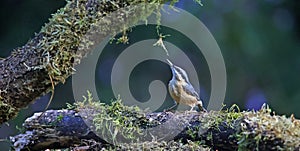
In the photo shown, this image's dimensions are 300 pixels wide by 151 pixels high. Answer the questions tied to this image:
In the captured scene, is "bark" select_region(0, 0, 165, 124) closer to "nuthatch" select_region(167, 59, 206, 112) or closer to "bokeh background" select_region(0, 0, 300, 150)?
"nuthatch" select_region(167, 59, 206, 112)

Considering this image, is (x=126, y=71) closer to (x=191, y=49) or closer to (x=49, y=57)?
(x=191, y=49)

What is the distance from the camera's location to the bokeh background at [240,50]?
3084 millimetres

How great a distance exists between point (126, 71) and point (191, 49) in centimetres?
48

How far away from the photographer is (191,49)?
3273mm

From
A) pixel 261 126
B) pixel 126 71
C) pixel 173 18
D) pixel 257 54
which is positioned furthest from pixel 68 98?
pixel 261 126

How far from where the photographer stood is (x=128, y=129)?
910 mm

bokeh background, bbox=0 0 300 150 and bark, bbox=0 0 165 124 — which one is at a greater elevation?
bokeh background, bbox=0 0 300 150

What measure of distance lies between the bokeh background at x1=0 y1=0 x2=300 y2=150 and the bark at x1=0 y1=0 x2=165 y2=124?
6.77ft

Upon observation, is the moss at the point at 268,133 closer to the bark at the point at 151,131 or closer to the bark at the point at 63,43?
the bark at the point at 151,131

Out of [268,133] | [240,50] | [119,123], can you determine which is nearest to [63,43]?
[119,123]

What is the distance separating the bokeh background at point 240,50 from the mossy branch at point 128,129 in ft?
6.75

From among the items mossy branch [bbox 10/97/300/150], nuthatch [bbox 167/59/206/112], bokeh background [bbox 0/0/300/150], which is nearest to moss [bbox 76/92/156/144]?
mossy branch [bbox 10/97/300/150]

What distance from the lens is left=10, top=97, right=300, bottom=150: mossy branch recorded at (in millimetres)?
883

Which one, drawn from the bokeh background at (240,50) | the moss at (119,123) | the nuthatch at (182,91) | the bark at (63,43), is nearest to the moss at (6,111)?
the bark at (63,43)
